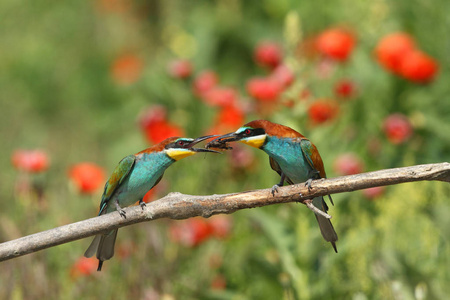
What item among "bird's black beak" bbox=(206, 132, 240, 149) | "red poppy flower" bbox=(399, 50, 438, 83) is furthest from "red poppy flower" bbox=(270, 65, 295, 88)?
"bird's black beak" bbox=(206, 132, 240, 149)

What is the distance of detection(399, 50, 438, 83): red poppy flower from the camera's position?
3797mm

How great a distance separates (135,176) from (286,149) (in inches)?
19.8

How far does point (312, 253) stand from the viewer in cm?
307

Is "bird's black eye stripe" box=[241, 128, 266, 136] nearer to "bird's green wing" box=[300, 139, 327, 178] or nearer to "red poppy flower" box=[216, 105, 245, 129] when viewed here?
"bird's green wing" box=[300, 139, 327, 178]

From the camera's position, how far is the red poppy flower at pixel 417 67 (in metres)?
3.80

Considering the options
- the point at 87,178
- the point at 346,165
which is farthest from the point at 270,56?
the point at 87,178

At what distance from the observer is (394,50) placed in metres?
3.83

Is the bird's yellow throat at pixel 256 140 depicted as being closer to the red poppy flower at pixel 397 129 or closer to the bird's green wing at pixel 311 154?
the bird's green wing at pixel 311 154

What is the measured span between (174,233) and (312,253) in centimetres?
79

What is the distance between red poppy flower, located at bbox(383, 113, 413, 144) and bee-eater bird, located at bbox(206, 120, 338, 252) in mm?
1593

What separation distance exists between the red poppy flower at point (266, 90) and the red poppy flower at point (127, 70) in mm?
2999

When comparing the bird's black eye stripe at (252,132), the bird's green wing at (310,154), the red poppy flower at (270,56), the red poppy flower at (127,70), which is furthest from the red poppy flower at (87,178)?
the red poppy flower at (127,70)

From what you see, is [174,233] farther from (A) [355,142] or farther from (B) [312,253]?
(A) [355,142]

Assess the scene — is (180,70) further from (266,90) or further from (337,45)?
(337,45)
